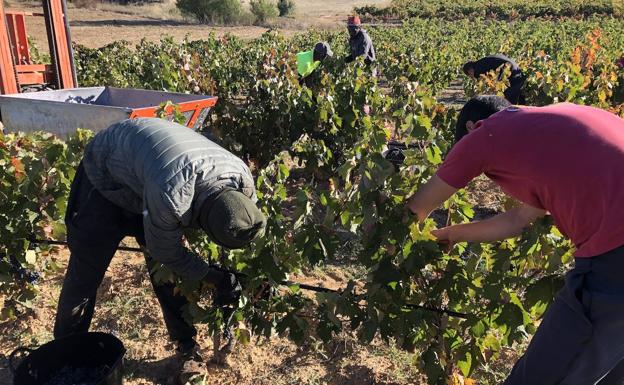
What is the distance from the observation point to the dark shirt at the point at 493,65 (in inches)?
262

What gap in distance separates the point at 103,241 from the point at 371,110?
424cm

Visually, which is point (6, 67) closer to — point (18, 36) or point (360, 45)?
point (18, 36)

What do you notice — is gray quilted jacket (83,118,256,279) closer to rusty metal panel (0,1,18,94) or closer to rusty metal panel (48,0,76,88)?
rusty metal panel (0,1,18,94)

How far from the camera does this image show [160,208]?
7.20 ft

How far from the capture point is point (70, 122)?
5.09m

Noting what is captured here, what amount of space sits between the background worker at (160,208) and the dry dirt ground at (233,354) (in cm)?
29

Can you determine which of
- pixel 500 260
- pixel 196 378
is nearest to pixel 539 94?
pixel 500 260

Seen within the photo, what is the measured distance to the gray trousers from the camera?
1716mm

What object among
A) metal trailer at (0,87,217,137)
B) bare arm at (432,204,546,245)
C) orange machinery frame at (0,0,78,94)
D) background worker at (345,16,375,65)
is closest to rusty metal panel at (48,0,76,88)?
orange machinery frame at (0,0,78,94)

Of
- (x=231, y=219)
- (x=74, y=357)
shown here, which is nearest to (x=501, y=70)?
(x=231, y=219)

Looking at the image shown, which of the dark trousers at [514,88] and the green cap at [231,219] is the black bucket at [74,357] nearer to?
the green cap at [231,219]

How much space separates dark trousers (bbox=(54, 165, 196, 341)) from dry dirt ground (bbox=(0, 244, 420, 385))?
1.89ft

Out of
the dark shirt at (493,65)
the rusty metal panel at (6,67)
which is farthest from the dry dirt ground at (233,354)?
the dark shirt at (493,65)

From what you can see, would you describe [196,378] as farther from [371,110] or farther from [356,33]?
[356,33]
